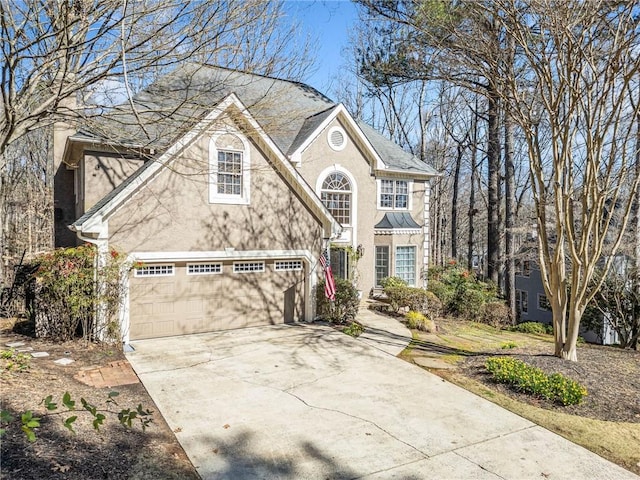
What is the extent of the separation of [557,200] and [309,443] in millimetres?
7452

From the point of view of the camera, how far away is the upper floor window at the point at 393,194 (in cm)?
1866

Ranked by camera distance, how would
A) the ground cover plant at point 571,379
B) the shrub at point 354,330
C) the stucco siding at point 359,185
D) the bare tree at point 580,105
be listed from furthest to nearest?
the stucco siding at point 359,185 → the shrub at point 354,330 → the bare tree at point 580,105 → the ground cover plant at point 571,379

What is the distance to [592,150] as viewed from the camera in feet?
28.5

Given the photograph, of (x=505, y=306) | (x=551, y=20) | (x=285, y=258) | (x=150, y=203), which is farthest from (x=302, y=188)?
(x=505, y=306)

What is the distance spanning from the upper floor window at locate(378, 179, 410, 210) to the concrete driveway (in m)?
9.90

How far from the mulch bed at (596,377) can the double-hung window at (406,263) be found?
8.39 metres

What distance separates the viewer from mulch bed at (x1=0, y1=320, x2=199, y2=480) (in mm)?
4496

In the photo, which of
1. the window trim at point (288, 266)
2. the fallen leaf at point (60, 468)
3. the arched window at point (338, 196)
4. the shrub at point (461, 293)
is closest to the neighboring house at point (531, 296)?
the shrub at point (461, 293)

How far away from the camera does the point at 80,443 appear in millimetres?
5047

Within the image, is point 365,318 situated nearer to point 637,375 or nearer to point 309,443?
point 637,375

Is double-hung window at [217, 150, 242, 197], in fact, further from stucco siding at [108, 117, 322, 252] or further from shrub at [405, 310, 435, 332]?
shrub at [405, 310, 435, 332]

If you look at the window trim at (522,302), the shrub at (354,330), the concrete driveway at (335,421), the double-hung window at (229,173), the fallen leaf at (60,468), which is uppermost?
the double-hung window at (229,173)

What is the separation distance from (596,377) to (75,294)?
444 inches

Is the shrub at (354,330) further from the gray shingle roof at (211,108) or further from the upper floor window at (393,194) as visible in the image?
the upper floor window at (393,194)
